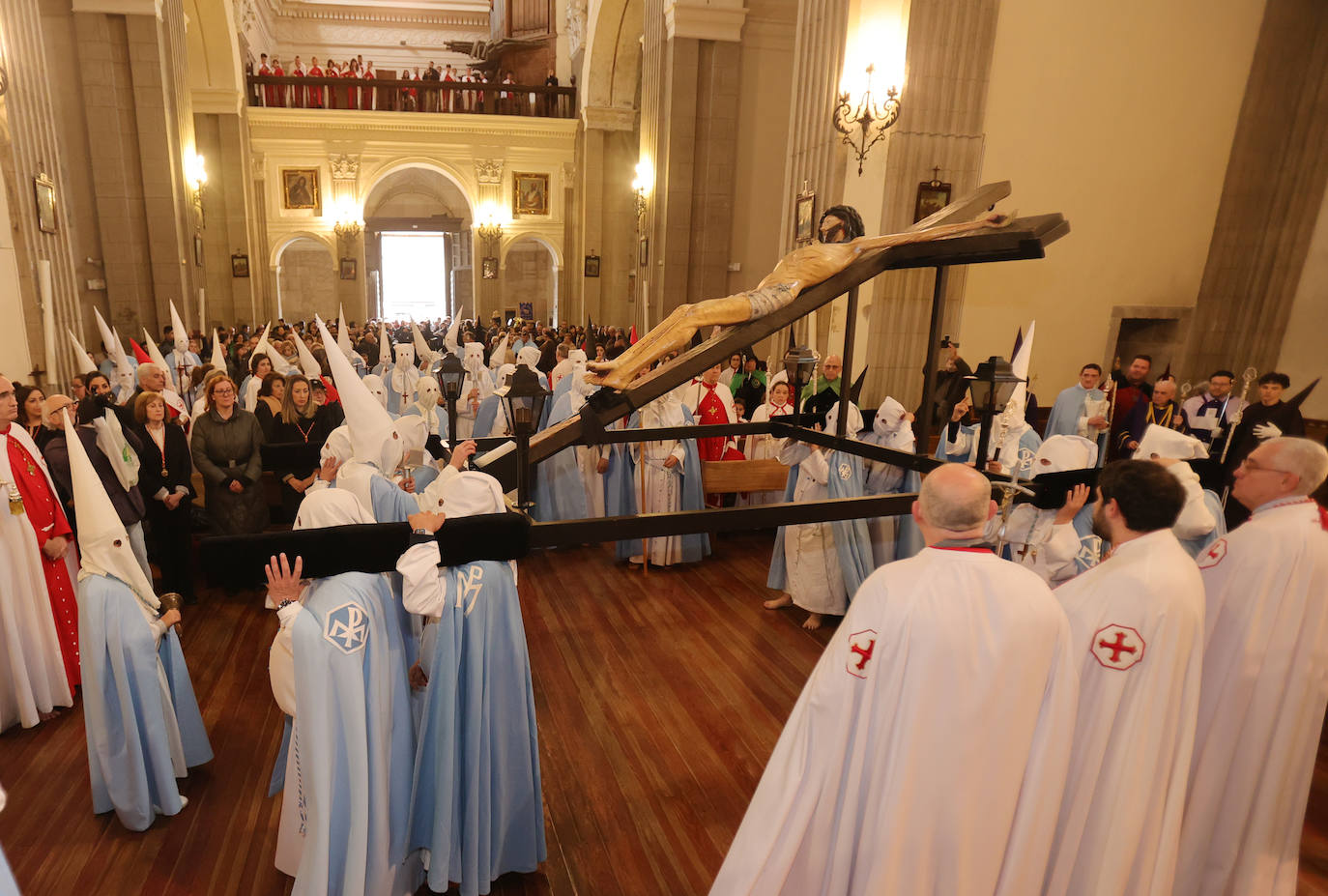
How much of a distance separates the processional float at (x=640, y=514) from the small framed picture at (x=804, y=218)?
6189 millimetres

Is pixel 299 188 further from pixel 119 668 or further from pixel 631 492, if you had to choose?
pixel 119 668

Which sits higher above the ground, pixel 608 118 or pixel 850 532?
pixel 608 118

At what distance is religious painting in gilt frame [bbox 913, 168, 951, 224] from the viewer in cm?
796

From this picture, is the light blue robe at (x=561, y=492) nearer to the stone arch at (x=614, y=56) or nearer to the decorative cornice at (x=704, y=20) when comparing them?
the decorative cornice at (x=704, y=20)

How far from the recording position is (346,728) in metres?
2.46

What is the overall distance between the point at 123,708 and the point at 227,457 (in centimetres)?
268

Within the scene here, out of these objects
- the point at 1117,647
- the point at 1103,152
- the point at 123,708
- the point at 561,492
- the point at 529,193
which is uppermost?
the point at 529,193

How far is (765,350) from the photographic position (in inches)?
499

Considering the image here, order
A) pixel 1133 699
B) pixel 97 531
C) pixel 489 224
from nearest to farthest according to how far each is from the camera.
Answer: pixel 1133 699, pixel 97 531, pixel 489 224

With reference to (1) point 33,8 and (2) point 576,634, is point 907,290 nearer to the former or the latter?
(2) point 576,634

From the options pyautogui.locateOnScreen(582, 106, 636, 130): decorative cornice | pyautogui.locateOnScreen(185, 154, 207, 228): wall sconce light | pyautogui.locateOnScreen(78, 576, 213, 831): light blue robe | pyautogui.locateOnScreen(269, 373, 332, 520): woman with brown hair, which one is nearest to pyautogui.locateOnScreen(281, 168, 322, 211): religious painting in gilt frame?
pyautogui.locateOnScreen(185, 154, 207, 228): wall sconce light

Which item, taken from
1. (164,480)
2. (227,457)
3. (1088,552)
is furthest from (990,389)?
(164,480)

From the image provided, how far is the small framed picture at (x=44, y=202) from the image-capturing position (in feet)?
29.2

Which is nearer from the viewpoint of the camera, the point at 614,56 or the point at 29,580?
the point at 29,580
